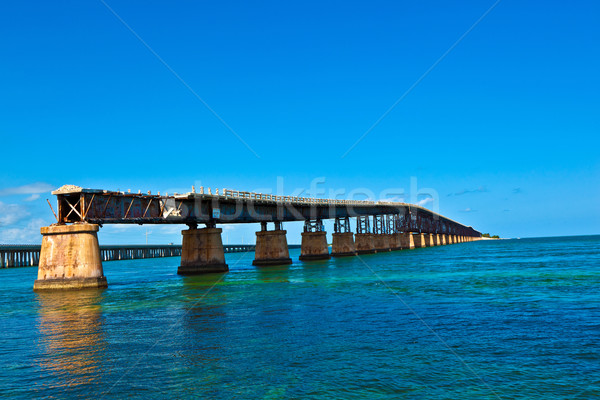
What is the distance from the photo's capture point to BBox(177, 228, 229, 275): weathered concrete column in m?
64.6

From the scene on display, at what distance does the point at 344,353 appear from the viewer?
17.5 m

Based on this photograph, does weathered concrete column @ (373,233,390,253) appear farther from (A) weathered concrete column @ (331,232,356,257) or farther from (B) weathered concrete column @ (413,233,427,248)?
(B) weathered concrete column @ (413,233,427,248)

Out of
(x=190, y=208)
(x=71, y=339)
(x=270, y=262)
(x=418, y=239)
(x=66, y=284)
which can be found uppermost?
(x=190, y=208)

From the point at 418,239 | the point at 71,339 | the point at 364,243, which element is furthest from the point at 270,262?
the point at 418,239

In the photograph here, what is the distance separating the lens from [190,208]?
6059cm

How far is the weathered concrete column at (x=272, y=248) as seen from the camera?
85375 mm

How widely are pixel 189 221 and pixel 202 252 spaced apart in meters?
4.70

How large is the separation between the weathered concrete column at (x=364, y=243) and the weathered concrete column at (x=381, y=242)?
6441 mm

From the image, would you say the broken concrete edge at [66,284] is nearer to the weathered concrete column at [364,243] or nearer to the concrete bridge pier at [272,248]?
the concrete bridge pier at [272,248]

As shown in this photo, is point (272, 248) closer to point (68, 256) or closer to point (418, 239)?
point (68, 256)

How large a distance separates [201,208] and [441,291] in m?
34.5

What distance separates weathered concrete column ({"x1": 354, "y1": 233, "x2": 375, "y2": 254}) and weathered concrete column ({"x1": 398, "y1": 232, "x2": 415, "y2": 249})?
30.4m

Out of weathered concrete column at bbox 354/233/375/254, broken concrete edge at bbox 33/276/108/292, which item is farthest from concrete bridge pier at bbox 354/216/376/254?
broken concrete edge at bbox 33/276/108/292

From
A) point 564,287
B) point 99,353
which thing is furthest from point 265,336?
point 564,287
